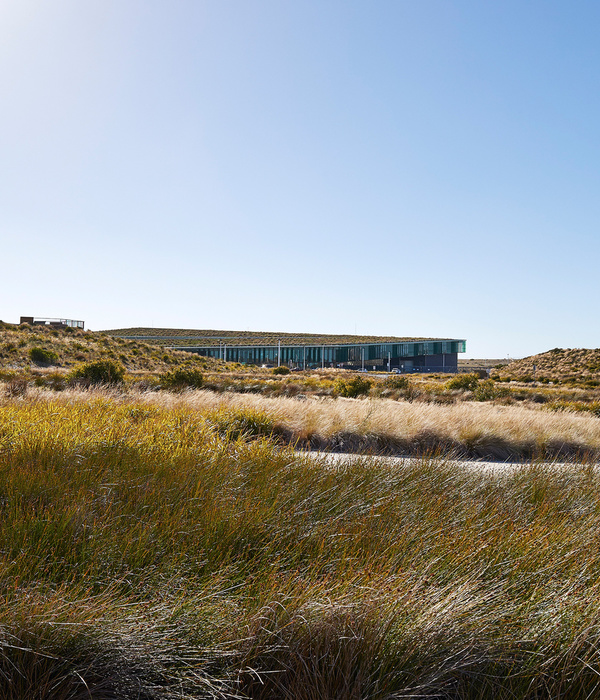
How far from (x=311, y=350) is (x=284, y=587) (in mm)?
93450

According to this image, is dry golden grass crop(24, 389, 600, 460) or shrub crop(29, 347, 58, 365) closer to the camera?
dry golden grass crop(24, 389, 600, 460)

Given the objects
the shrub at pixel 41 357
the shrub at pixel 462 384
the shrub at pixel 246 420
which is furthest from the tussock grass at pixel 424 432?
the shrub at pixel 41 357

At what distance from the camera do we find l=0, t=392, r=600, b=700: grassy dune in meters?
2.36

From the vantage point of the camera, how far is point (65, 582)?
2.73 meters

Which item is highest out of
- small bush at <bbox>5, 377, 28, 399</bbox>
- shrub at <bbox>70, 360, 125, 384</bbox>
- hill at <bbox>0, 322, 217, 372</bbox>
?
hill at <bbox>0, 322, 217, 372</bbox>

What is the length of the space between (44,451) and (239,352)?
83.5 meters

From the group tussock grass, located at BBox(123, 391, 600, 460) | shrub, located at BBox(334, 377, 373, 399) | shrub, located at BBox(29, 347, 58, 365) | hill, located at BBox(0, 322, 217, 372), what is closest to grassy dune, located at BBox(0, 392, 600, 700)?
tussock grass, located at BBox(123, 391, 600, 460)

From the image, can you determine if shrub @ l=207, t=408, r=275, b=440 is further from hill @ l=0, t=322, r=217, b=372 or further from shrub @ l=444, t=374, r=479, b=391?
hill @ l=0, t=322, r=217, b=372

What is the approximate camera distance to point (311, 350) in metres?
96.1

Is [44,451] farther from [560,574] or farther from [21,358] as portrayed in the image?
[21,358]

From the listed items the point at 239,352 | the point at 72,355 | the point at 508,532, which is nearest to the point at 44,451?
the point at 508,532

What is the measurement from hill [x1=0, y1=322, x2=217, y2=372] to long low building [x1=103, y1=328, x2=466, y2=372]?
2331 centimetres

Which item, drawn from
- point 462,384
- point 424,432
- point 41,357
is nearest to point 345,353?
point 41,357

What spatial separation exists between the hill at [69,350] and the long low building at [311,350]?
23306mm
